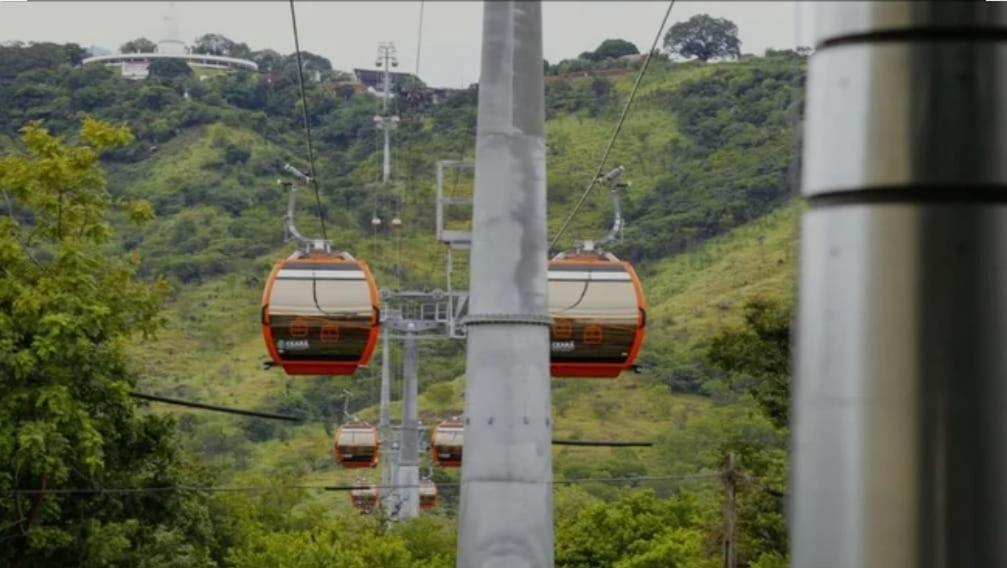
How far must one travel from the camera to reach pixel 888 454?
4418mm

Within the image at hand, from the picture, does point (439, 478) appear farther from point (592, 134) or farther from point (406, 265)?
point (592, 134)

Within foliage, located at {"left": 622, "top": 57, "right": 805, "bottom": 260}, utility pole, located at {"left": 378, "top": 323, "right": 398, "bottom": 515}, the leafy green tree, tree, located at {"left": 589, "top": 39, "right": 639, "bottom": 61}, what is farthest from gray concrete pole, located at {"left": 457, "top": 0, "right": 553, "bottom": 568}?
tree, located at {"left": 589, "top": 39, "right": 639, "bottom": 61}

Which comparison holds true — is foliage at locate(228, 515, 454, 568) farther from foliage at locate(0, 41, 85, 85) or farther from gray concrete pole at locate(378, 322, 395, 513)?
foliage at locate(0, 41, 85, 85)

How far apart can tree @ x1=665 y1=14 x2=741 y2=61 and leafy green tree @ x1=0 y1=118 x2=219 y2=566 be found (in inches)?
4212

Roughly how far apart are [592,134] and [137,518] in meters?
94.5

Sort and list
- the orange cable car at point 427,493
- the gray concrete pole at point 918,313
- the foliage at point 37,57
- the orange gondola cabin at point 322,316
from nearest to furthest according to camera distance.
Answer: the gray concrete pole at point 918,313, the orange gondola cabin at point 322,316, the orange cable car at point 427,493, the foliage at point 37,57

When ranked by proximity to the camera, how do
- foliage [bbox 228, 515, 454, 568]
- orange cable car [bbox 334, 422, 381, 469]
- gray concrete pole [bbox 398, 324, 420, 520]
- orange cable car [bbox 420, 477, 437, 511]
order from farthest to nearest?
1. orange cable car [bbox 420, 477, 437, 511]
2. gray concrete pole [bbox 398, 324, 420, 520]
3. foliage [bbox 228, 515, 454, 568]
4. orange cable car [bbox 334, 422, 381, 469]

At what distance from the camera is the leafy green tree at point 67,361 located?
2566 centimetres

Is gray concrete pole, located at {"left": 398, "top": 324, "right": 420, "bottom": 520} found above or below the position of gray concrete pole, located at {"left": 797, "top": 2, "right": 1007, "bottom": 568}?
below

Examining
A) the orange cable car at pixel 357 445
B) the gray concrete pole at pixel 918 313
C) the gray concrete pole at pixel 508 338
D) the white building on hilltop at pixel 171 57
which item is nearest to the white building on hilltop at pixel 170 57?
the white building on hilltop at pixel 171 57

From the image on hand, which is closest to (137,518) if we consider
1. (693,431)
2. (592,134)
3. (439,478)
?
(693,431)

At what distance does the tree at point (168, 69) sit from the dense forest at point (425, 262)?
0.44 ft

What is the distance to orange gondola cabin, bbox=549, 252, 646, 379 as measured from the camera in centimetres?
1798

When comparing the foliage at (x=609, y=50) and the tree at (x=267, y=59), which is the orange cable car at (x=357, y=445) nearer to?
the foliage at (x=609, y=50)
